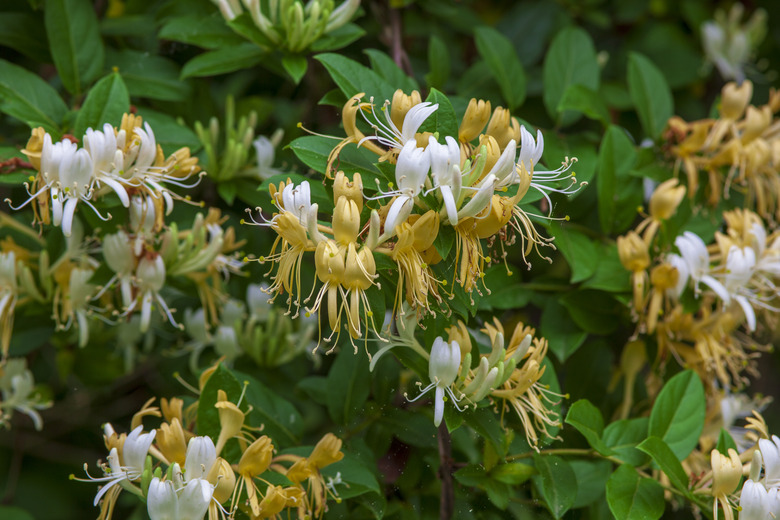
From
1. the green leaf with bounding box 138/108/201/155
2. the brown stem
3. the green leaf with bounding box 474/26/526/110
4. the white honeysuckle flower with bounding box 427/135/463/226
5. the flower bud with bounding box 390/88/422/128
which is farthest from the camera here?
the green leaf with bounding box 474/26/526/110

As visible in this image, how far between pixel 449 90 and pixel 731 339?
30.8 inches

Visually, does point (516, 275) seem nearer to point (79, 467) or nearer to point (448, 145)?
point (448, 145)

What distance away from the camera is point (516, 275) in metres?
1.33

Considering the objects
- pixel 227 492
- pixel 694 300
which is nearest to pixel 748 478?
pixel 694 300

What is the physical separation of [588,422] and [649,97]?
775mm

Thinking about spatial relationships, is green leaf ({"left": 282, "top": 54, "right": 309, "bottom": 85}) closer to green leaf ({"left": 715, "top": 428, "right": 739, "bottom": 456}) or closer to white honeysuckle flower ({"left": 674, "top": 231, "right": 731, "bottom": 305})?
white honeysuckle flower ({"left": 674, "top": 231, "right": 731, "bottom": 305})

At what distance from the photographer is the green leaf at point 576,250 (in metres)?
1.23

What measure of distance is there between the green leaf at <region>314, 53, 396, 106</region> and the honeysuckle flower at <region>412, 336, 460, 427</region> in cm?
37

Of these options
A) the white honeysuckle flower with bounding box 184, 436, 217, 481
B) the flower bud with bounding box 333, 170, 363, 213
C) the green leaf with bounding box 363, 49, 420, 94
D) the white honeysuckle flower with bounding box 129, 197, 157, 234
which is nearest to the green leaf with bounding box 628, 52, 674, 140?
the green leaf with bounding box 363, 49, 420, 94

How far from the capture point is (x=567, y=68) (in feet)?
5.17

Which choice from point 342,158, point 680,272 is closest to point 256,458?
point 342,158

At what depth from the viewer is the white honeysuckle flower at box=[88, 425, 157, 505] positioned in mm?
936

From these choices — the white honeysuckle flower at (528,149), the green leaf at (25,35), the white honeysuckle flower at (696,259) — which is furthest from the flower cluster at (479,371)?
the green leaf at (25,35)

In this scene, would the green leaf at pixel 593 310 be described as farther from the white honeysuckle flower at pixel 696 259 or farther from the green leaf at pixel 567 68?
the green leaf at pixel 567 68
